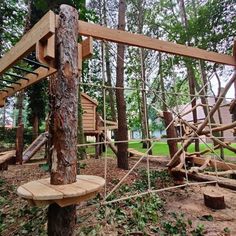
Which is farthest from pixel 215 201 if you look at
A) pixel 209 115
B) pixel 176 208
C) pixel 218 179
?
pixel 209 115

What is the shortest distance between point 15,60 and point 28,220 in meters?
1.87

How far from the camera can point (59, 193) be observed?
Answer: 4.84 ft

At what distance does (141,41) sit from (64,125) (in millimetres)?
1496

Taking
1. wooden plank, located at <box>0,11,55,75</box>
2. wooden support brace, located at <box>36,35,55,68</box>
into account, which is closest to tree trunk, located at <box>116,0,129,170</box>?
wooden plank, located at <box>0,11,55,75</box>

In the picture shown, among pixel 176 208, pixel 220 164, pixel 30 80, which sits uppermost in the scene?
pixel 30 80

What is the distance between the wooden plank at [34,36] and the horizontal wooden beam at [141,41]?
41cm

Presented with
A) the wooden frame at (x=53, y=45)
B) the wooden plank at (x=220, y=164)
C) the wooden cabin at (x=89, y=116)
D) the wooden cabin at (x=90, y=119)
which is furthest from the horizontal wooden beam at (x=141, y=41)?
the wooden cabin at (x=89, y=116)

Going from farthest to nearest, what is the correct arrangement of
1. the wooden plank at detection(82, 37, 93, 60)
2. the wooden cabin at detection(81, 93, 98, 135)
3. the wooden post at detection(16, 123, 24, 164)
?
1. the wooden cabin at detection(81, 93, 98, 135)
2. the wooden post at detection(16, 123, 24, 164)
3. the wooden plank at detection(82, 37, 93, 60)

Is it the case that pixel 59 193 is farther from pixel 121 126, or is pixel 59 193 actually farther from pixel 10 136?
pixel 10 136

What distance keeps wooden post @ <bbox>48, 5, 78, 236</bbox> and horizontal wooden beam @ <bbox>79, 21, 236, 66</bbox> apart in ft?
1.12

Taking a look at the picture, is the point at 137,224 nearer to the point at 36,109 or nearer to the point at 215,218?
the point at 215,218

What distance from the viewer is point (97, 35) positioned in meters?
2.33

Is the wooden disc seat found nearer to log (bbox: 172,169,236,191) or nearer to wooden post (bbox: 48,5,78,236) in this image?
wooden post (bbox: 48,5,78,236)

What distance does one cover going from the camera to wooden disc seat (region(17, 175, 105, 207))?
1.44 meters
